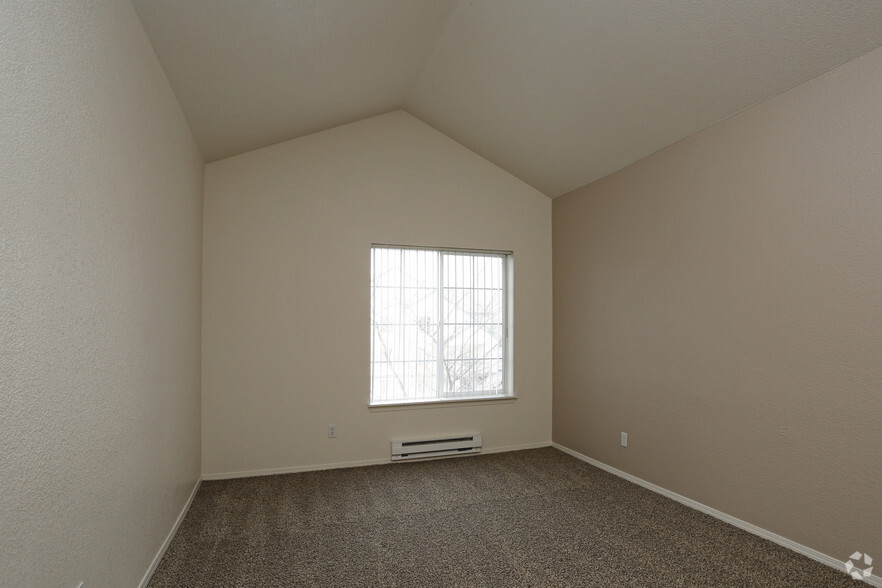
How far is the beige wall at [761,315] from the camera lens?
2.36 metres

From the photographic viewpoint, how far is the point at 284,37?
101 inches

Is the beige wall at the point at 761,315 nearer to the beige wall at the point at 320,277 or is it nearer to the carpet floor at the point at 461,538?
the carpet floor at the point at 461,538

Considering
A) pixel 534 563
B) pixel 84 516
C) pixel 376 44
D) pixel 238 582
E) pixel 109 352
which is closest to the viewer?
pixel 84 516

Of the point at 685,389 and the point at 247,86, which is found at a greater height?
the point at 247,86

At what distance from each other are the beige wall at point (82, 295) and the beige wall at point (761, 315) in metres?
3.24

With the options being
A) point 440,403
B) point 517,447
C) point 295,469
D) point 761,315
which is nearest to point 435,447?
point 440,403

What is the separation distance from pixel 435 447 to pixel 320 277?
184 centimetres

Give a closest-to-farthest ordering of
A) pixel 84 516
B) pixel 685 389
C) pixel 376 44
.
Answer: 1. pixel 84 516
2. pixel 376 44
3. pixel 685 389

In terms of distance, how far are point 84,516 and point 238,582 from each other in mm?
1045

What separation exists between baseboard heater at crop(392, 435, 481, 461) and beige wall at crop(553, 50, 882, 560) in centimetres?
116

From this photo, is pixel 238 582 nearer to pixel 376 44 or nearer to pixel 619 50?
pixel 376 44

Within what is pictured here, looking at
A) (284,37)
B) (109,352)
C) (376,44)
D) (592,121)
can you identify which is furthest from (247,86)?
(592,121)

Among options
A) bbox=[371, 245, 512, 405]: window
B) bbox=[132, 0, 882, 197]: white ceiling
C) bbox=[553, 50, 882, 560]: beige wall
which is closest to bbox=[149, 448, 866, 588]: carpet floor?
bbox=[553, 50, 882, 560]: beige wall

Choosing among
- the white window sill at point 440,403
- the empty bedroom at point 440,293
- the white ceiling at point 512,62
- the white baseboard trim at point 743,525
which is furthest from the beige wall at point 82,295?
the white baseboard trim at point 743,525
